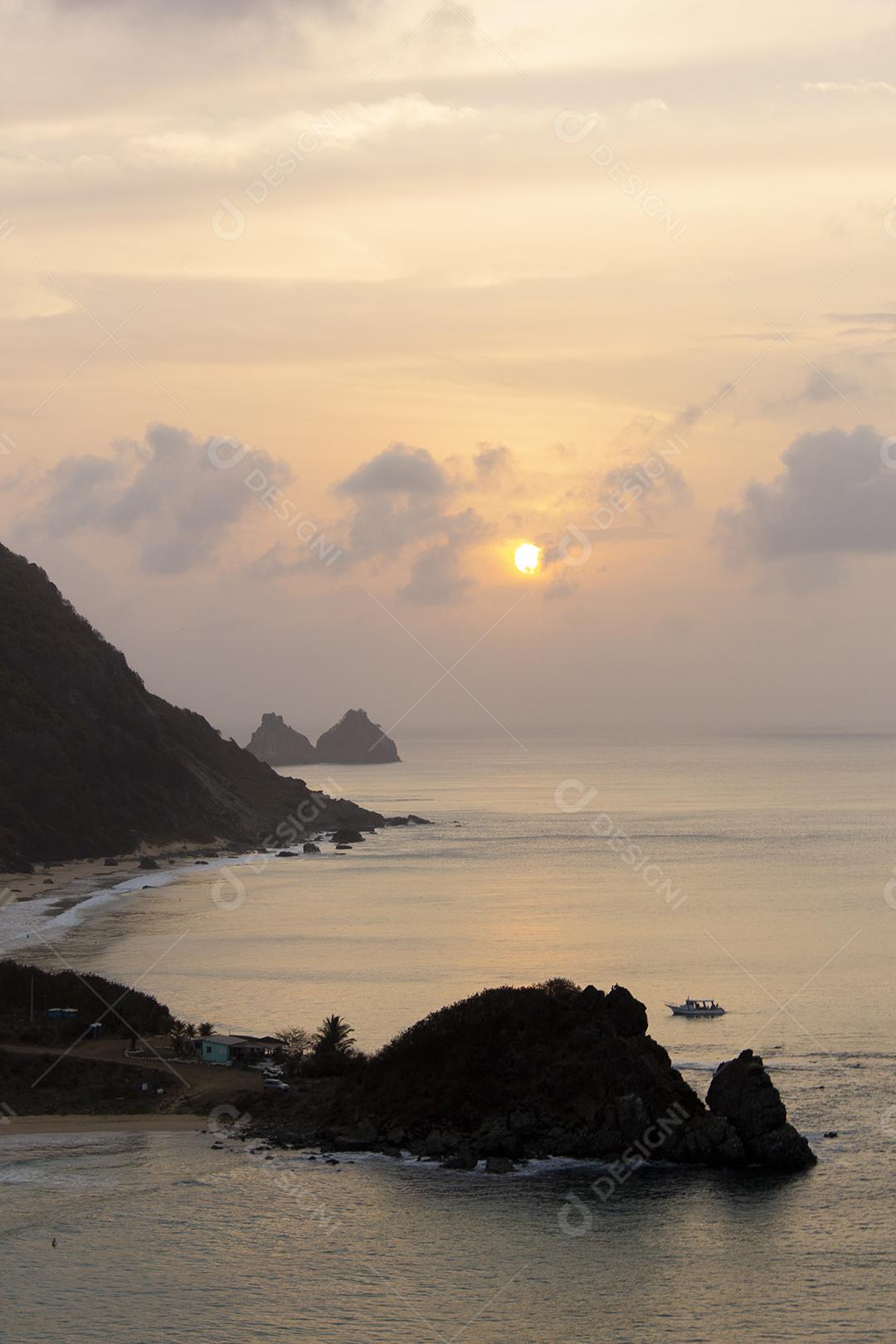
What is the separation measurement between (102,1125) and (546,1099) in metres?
20.0

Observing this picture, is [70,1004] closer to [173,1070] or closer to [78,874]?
[173,1070]

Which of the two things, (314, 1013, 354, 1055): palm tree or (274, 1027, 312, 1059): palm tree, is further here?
(274, 1027, 312, 1059): palm tree

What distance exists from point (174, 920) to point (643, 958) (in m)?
45.2

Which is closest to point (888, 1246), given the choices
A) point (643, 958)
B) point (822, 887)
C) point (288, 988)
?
point (288, 988)

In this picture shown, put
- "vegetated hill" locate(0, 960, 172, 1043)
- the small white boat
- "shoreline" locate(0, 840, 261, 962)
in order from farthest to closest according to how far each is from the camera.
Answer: "shoreline" locate(0, 840, 261, 962), the small white boat, "vegetated hill" locate(0, 960, 172, 1043)

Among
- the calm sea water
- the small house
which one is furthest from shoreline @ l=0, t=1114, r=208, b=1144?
the small house

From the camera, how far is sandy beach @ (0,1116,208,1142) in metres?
66.1

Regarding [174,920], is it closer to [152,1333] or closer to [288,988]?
[288,988]

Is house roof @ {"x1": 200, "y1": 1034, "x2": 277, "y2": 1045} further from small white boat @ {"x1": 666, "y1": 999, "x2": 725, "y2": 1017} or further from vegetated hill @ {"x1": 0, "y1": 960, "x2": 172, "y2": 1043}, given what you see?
small white boat @ {"x1": 666, "y1": 999, "x2": 725, "y2": 1017}

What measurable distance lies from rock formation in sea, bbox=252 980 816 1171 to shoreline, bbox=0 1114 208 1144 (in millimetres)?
4006

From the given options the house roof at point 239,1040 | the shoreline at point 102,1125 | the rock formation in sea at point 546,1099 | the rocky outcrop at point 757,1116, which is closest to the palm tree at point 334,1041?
the house roof at point 239,1040

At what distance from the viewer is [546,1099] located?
6306cm

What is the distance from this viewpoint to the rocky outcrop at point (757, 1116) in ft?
198

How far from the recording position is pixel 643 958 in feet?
374
